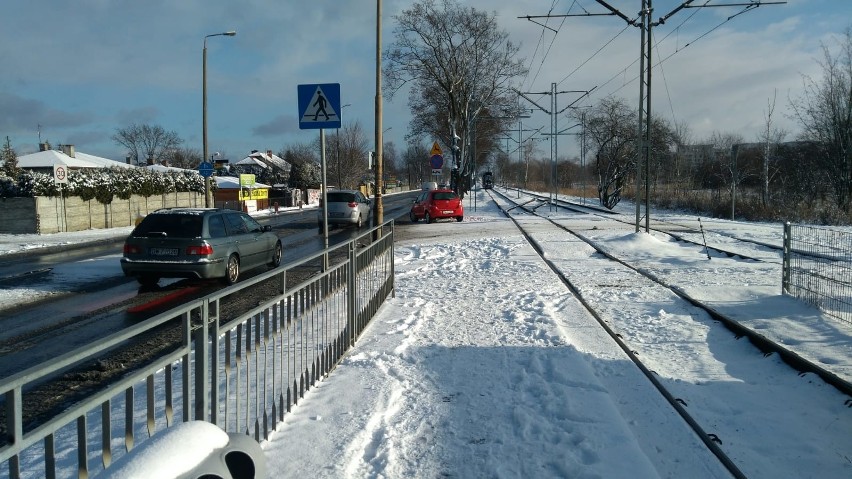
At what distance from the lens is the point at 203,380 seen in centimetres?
333

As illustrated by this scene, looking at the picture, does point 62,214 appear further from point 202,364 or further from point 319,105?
point 202,364

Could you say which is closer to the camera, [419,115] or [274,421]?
[274,421]

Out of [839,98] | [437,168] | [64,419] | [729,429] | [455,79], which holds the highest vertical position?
[455,79]

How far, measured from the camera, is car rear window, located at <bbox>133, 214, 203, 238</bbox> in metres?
11.8

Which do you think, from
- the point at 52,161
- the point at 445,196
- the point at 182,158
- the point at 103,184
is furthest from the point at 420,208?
the point at 182,158

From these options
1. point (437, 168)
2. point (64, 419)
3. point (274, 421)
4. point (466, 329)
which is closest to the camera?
point (64, 419)

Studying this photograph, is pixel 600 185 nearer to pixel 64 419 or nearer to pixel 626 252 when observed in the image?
pixel 626 252

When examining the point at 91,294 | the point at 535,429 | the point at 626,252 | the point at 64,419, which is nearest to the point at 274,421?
the point at 535,429

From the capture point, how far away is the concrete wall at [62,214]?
26.7 m

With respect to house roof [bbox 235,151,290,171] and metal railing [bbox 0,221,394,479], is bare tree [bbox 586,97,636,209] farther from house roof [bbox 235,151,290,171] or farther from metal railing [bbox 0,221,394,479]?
house roof [bbox 235,151,290,171]

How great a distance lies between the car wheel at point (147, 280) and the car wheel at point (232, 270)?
48.7 inches

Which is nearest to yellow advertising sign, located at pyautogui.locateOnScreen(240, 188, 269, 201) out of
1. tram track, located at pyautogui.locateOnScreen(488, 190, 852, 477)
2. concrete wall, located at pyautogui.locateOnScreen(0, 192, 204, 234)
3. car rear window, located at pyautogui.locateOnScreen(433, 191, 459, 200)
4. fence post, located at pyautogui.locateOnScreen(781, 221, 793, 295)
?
concrete wall, located at pyautogui.locateOnScreen(0, 192, 204, 234)

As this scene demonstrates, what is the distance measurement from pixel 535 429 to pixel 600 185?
132 ft

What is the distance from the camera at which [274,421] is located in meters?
4.41
